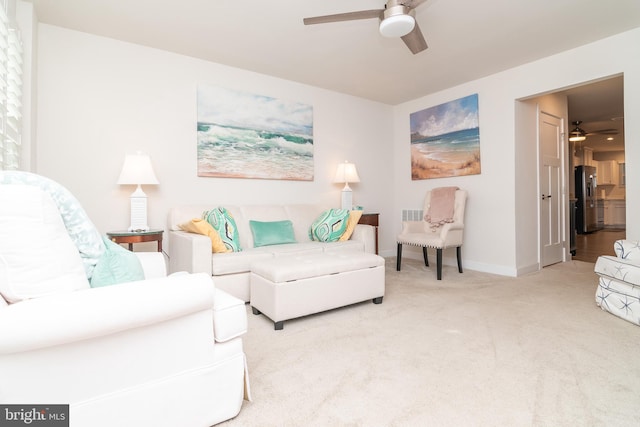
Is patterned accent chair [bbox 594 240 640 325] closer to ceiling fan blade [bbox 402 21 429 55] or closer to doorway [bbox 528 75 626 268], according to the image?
doorway [bbox 528 75 626 268]

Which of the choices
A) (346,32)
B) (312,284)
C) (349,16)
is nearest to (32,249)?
(312,284)

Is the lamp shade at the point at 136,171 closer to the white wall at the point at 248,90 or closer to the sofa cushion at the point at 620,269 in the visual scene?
the white wall at the point at 248,90

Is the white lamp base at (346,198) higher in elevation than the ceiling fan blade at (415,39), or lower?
lower

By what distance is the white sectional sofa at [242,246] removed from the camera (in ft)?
8.55

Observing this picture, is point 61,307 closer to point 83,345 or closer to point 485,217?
point 83,345

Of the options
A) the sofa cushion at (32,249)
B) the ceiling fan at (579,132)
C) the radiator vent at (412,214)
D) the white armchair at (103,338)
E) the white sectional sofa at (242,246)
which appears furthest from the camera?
the ceiling fan at (579,132)

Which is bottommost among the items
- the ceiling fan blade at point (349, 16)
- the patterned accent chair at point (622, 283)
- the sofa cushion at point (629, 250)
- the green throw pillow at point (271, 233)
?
the patterned accent chair at point (622, 283)

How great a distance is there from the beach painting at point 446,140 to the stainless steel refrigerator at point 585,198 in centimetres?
594

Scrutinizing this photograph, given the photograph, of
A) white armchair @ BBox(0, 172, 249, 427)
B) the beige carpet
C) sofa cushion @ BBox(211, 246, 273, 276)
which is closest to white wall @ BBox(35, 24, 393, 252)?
sofa cushion @ BBox(211, 246, 273, 276)

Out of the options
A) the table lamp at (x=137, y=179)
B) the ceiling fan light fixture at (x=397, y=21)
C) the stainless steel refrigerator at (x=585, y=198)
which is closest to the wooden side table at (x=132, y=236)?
the table lamp at (x=137, y=179)

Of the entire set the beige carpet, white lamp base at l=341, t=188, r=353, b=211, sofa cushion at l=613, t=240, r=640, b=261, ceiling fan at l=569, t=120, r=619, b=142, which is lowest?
the beige carpet

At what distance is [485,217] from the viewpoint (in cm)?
403

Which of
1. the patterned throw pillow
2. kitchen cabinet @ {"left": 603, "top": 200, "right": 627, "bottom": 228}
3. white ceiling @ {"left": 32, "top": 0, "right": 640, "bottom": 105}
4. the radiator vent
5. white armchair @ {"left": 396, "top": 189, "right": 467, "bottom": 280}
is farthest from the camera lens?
kitchen cabinet @ {"left": 603, "top": 200, "right": 627, "bottom": 228}

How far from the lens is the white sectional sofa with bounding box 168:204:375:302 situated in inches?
103
